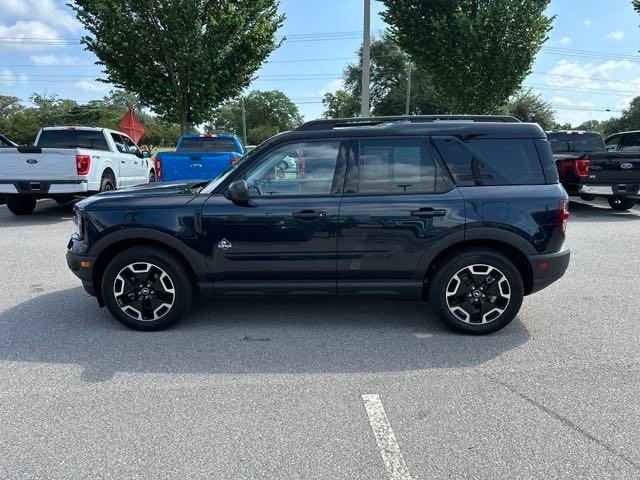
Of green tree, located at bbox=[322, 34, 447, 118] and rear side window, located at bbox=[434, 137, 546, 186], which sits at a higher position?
green tree, located at bbox=[322, 34, 447, 118]

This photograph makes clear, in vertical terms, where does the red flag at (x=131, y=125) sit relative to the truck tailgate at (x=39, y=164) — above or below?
above

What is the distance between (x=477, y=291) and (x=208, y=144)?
8.85 meters

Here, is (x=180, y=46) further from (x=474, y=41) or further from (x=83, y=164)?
(x=474, y=41)

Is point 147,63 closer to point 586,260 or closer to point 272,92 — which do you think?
point 586,260

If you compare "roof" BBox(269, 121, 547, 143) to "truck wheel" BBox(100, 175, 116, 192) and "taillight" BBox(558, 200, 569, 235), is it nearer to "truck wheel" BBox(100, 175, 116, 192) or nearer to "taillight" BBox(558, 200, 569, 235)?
"taillight" BBox(558, 200, 569, 235)

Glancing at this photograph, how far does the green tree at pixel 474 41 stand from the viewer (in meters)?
19.1

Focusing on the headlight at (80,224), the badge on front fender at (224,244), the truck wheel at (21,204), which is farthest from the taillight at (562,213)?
the truck wheel at (21,204)

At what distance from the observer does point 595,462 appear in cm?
248

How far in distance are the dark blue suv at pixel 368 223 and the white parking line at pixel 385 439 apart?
126 centimetres

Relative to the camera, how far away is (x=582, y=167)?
10.7 metres

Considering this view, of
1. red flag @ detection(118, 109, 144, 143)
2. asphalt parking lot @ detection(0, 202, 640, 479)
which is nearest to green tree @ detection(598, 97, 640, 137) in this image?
red flag @ detection(118, 109, 144, 143)

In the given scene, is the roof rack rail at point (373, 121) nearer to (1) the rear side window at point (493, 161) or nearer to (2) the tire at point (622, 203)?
(1) the rear side window at point (493, 161)

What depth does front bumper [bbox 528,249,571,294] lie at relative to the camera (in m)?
4.06

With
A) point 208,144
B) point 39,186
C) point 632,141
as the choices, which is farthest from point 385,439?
point 632,141
